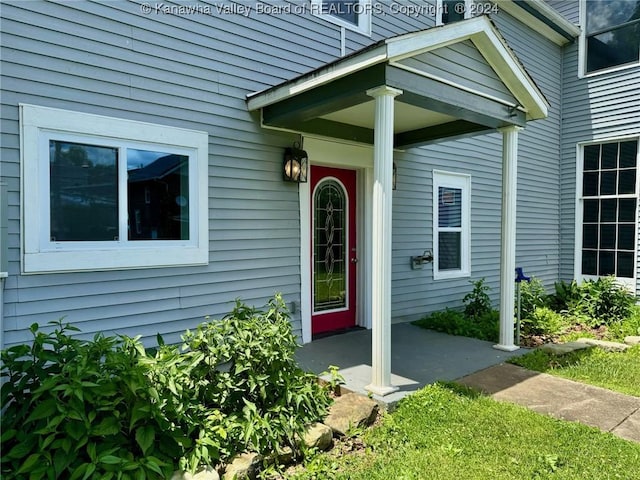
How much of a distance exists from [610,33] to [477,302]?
19.7 ft

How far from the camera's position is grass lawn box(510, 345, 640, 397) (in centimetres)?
397

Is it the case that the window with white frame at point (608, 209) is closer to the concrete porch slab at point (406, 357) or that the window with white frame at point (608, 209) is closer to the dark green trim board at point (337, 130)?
the concrete porch slab at point (406, 357)

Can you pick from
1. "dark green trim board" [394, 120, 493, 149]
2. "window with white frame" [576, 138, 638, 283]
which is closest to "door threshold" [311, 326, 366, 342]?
"dark green trim board" [394, 120, 493, 149]

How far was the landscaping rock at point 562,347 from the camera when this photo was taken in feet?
15.6

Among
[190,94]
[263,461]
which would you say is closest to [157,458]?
[263,461]

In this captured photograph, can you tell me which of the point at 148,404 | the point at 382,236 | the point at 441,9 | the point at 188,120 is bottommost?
the point at 148,404

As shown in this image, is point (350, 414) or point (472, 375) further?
point (472, 375)

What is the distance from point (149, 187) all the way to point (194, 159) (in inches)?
19.8

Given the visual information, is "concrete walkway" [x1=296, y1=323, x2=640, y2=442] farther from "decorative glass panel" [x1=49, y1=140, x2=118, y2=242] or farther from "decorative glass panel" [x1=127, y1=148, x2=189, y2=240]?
"decorative glass panel" [x1=49, y1=140, x2=118, y2=242]

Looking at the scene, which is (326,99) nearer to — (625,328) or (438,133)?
(438,133)

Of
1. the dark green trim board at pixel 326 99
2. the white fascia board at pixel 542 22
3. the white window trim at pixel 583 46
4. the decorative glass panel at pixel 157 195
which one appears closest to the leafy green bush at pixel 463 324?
the dark green trim board at pixel 326 99

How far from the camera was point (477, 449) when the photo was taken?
2752 mm

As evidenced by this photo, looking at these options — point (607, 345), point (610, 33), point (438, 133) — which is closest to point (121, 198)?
point (438, 133)

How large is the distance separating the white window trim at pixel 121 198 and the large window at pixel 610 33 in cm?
819
